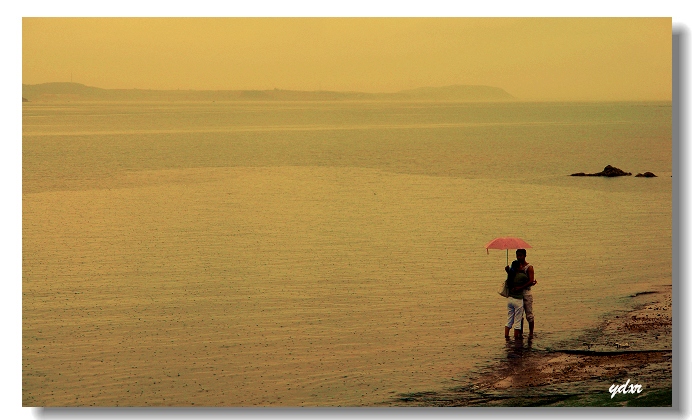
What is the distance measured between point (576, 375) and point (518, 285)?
1.43m

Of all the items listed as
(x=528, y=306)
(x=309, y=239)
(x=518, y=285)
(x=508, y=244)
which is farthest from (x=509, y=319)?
(x=309, y=239)

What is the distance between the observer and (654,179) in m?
15.4

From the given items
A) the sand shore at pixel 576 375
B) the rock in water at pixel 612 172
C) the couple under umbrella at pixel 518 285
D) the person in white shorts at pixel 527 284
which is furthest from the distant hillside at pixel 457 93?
the sand shore at pixel 576 375

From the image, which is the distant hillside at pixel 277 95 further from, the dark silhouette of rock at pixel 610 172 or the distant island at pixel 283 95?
the dark silhouette of rock at pixel 610 172

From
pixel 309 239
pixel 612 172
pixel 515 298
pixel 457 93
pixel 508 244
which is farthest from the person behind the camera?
pixel 309 239

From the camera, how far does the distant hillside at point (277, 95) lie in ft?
51.8

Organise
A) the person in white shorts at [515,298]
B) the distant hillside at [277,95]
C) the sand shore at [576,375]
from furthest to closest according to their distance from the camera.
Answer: the distant hillside at [277,95], the person in white shorts at [515,298], the sand shore at [576,375]

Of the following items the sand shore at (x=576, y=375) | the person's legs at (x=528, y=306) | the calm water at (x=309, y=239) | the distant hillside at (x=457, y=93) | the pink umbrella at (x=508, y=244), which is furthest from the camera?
the distant hillside at (x=457, y=93)

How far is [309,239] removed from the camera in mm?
19422

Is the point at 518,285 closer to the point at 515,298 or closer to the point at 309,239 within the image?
the point at 515,298

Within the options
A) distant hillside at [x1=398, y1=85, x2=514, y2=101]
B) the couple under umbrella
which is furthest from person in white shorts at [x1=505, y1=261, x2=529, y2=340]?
distant hillside at [x1=398, y1=85, x2=514, y2=101]

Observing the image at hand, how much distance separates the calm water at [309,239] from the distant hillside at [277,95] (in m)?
0.20
